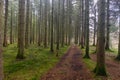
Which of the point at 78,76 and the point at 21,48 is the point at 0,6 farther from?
the point at 21,48

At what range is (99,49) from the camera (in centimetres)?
1123

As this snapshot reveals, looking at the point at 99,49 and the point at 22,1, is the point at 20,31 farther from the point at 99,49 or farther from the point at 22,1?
Answer: the point at 99,49

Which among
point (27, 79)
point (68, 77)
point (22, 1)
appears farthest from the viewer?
point (22, 1)

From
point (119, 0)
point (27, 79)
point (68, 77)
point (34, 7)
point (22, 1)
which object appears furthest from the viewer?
point (34, 7)

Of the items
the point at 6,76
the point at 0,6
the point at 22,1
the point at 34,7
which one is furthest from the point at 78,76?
the point at 34,7

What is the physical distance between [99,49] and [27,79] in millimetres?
4685

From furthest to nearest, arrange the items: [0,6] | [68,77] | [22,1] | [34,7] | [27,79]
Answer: [34,7], [22,1], [68,77], [27,79], [0,6]

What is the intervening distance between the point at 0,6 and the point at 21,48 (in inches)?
435

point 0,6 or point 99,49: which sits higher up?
point 0,6

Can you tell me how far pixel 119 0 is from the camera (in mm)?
24625

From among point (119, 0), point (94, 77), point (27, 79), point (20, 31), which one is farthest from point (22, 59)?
point (119, 0)

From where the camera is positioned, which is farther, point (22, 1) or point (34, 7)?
point (34, 7)

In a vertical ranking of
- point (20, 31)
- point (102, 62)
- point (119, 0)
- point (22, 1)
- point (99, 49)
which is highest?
point (119, 0)

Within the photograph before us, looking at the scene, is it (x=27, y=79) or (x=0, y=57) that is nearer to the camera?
(x=0, y=57)
